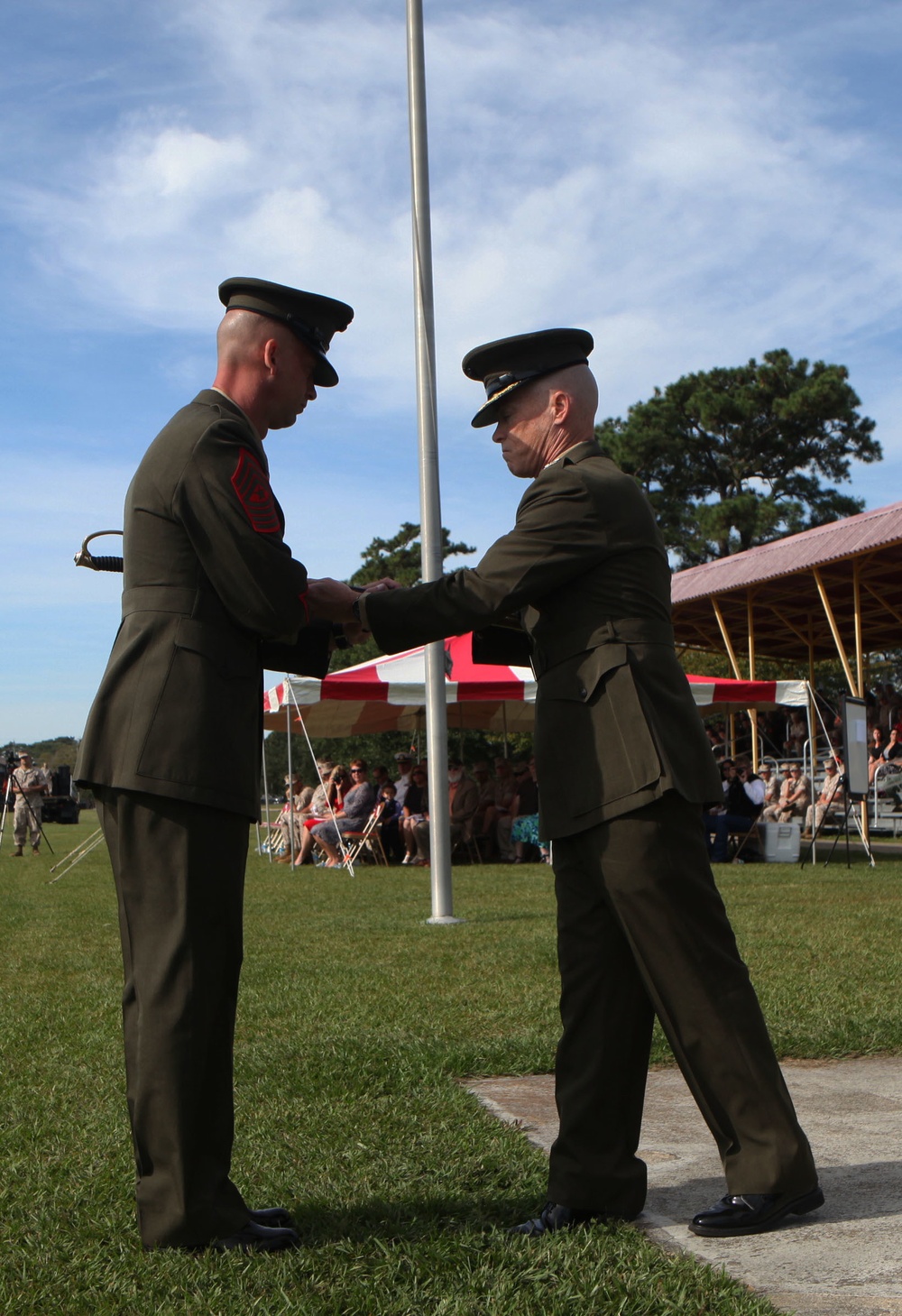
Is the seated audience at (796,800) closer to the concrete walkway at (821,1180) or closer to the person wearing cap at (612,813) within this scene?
the concrete walkway at (821,1180)

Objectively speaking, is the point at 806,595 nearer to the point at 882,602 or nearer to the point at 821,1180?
the point at 882,602

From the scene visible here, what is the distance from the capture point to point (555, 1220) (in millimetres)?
2934

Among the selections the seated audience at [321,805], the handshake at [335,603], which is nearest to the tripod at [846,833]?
the seated audience at [321,805]

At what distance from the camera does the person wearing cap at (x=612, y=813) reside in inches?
114

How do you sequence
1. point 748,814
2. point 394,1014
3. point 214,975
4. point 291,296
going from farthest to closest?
point 748,814
point 394,1014
point 291,296
point 214,975

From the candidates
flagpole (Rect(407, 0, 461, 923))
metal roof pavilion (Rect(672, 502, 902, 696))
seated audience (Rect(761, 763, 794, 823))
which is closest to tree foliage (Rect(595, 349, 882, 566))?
metal roof pavilion (Rect(672, 502, 902, 696))

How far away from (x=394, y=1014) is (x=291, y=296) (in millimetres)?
3667

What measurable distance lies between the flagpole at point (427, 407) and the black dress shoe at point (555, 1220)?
7.15 metres

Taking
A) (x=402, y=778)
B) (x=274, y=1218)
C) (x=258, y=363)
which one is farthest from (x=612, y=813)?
(x=402, y=778)

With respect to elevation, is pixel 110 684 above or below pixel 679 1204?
above

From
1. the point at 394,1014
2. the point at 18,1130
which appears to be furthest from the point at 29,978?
the point at 18,1130

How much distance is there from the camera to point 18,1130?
155 inches

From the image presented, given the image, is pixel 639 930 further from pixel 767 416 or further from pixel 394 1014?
pixel 767 416

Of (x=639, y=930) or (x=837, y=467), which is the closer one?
(x=639, y=930)
